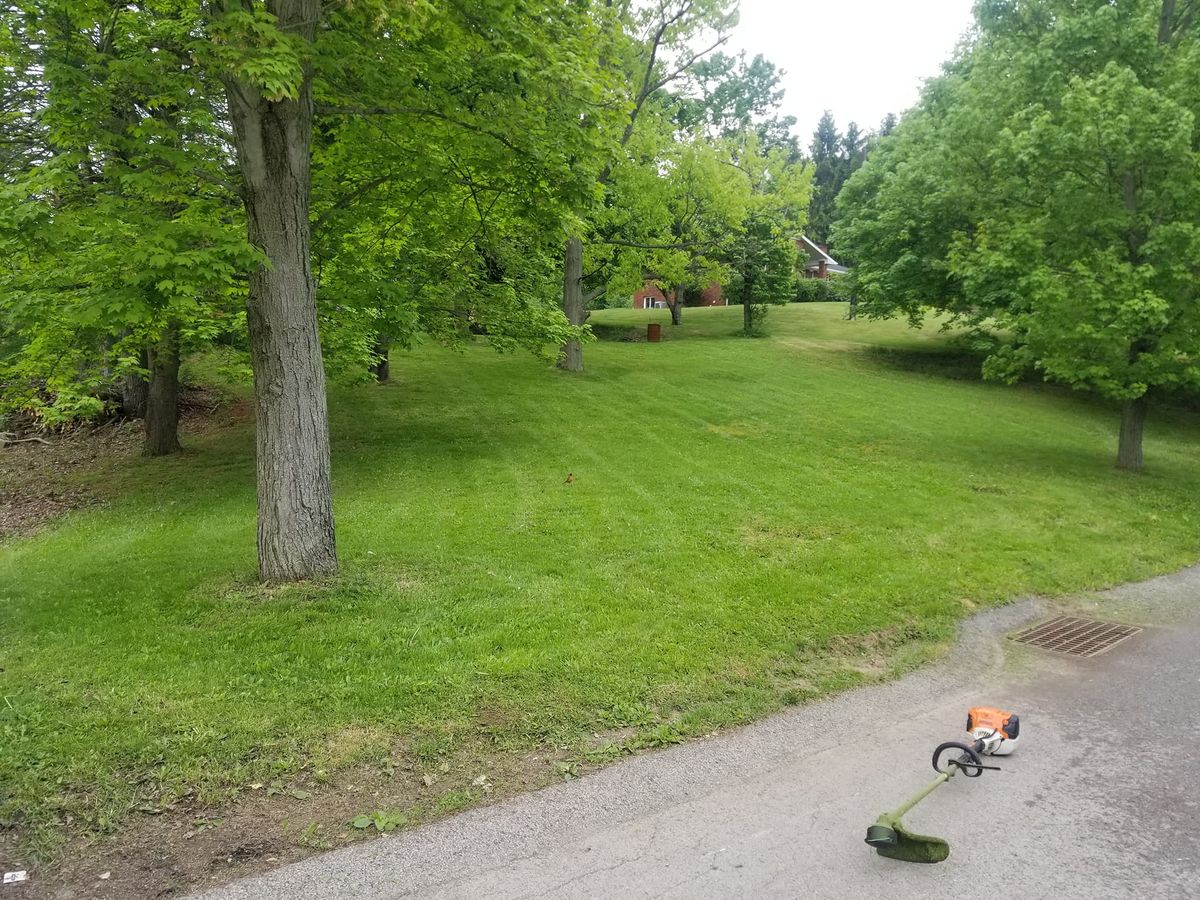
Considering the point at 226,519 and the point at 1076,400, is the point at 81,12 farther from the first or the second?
the point at 1076,400

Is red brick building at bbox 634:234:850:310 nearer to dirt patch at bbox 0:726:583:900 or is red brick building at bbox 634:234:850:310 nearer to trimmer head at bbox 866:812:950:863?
dirt patch at bbox 0:726:583:900

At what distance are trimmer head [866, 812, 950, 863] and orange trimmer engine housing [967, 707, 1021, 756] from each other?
109cm

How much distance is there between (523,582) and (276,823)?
3753 mm

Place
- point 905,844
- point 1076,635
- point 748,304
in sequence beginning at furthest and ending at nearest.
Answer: point 748,304 < point 1076,635 < point 905,844

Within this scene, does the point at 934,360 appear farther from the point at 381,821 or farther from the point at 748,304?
the point at 381,821

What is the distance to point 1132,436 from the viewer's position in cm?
1460

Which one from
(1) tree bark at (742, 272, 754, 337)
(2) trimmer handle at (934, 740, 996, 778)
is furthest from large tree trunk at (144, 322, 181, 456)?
(1) tree bark at (742, 272, 754, 337)

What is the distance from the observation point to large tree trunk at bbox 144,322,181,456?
14.8 metres

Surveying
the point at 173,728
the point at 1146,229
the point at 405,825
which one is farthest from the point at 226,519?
the point at 1146,229

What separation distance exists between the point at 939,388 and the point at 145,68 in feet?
75.4

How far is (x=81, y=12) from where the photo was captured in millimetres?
7207

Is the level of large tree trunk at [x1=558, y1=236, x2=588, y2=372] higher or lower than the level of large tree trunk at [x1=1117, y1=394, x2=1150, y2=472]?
higher

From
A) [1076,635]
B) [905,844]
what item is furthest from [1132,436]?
[905,844]

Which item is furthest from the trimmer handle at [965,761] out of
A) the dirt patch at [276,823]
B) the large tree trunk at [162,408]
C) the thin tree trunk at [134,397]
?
the thin tree trunk at [134,397]
